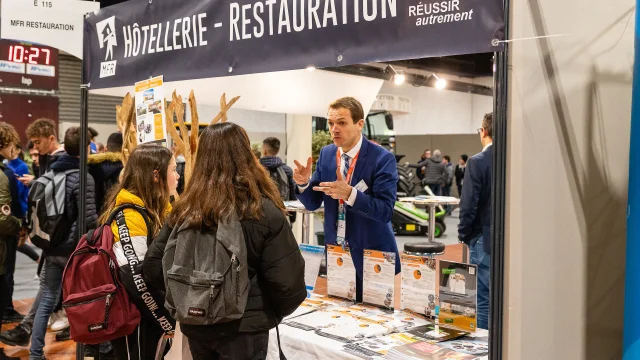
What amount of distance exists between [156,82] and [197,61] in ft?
1.20

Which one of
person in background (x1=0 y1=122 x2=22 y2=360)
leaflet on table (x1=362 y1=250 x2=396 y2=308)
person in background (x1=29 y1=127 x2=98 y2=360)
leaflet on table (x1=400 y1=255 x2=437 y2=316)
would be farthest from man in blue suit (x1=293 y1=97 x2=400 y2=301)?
person in background (x1=0 y1=122 x2=22 y2=360)

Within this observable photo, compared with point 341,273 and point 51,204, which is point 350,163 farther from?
point 51,204

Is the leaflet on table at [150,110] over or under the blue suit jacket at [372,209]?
over

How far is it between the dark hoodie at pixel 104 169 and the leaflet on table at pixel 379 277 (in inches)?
96.0

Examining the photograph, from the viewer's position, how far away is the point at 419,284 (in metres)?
2.25

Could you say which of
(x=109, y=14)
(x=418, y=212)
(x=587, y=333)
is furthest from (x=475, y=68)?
(x=587, y=333)

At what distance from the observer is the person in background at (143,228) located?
7.85 feet

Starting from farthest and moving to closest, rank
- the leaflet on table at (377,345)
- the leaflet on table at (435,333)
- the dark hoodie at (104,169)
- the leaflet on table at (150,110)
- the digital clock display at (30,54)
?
the digital clock display at (30,54)
the dark hoodie at (104,169)
the leaflet on table at (150,110)
the leaflet on table at (435,333)
the leaflet on table at (377,345)

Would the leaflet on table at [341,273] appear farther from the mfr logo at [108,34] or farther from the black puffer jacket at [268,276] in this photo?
the mfr logo at [108,34]

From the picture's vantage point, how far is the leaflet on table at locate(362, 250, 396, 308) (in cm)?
235

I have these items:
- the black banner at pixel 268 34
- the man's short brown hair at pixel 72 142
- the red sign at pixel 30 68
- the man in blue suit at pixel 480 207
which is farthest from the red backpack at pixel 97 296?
the red sign at pixel 30 68

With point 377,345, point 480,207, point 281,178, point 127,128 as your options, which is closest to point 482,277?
point 480,207

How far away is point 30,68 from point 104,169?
15.3 feet

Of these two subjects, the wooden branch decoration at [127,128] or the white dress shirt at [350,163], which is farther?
the wooden branch decoration at [127,128]
